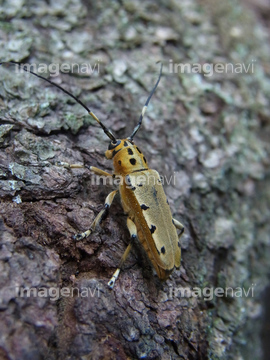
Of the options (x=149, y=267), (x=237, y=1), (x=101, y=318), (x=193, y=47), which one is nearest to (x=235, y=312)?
(x=149, y=267)

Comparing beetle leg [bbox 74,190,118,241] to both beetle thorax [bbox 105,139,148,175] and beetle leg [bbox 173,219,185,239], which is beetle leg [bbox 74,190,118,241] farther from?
beetle leg [bbox 173,219,185,239]

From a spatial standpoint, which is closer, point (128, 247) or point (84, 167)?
point (128, 247)

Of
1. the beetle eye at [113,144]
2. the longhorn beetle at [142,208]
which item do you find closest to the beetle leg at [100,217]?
the longhorn beetle at [142,208]

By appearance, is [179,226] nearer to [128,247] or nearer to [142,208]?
[142,208]

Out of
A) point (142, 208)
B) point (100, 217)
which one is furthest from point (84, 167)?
point (142, 208)

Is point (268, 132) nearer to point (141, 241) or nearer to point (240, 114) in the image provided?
point (240, 114)

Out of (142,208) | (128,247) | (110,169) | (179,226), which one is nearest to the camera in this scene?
(128,247)
